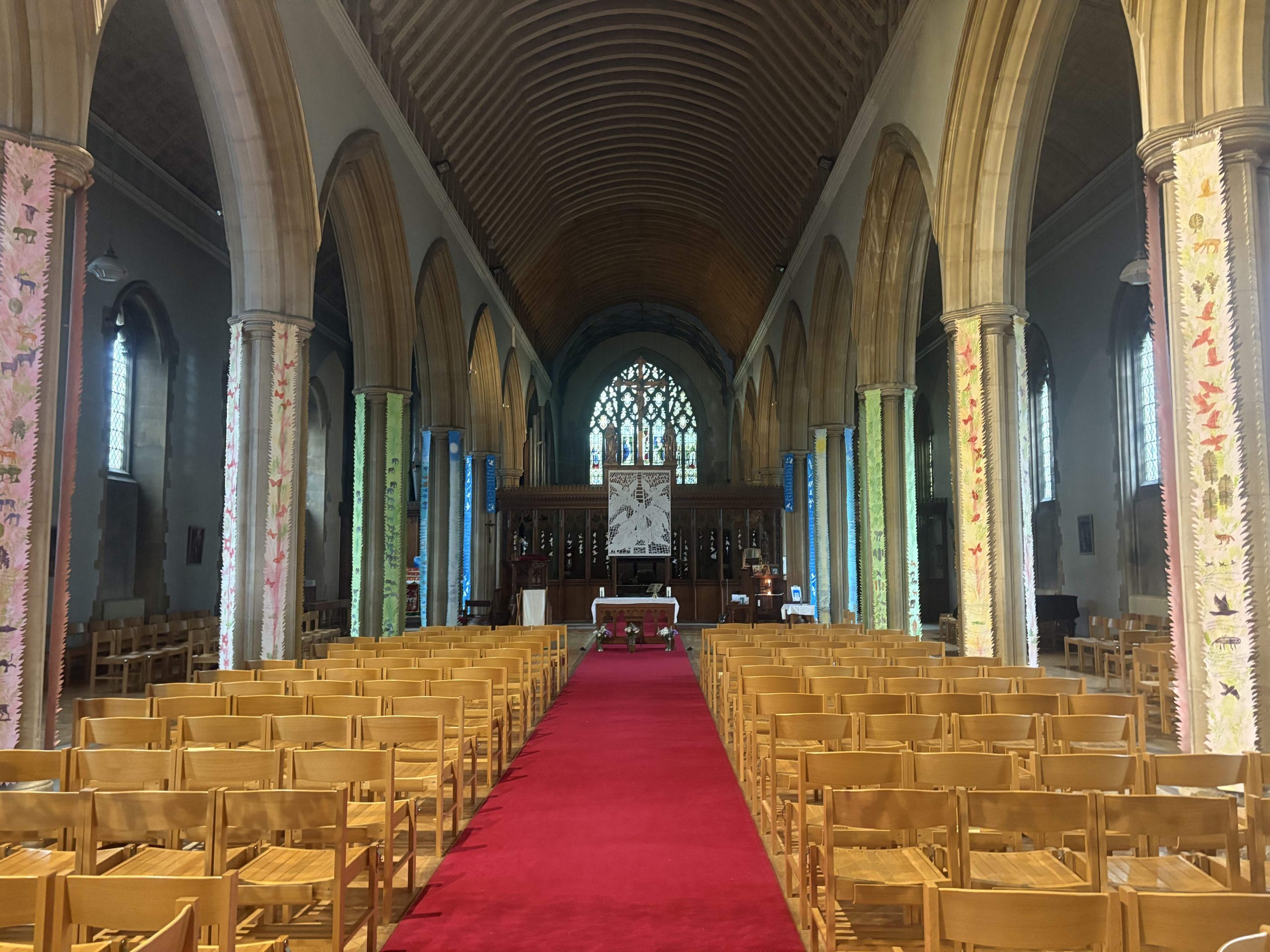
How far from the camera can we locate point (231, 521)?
25.9 ft

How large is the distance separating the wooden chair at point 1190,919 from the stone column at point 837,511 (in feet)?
41.5

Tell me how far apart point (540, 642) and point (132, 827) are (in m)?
5.88

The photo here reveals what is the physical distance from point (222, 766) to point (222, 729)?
67 cm

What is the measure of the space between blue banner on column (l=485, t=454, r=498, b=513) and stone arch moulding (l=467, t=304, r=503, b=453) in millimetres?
227

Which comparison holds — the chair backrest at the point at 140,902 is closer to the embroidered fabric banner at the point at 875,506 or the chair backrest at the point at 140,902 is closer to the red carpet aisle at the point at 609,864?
the red carpet aisle at the point at 609,864

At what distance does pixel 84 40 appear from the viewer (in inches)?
198

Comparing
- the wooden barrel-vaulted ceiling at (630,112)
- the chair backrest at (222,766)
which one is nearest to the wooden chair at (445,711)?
the chair backrest at (222,766)

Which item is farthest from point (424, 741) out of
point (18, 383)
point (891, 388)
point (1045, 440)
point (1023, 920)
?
point (1045, 440)

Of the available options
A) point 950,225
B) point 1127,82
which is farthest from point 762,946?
point 1127,82

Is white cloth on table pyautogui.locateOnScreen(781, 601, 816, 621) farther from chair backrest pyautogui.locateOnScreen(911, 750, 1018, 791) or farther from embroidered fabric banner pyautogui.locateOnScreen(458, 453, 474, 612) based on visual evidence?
chair backrest pyautogui.locateOnScreen(911, 750, 1018, 791)

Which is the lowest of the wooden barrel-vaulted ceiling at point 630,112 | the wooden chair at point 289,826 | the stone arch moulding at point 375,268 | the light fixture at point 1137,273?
the wooden chair at point 289,826

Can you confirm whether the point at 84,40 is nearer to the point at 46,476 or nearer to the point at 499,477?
the point at 46,476

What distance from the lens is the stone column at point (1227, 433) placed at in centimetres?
450

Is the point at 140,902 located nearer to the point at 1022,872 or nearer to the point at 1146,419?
the point at 1022,872
